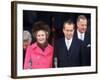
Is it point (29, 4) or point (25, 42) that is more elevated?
point (29, 4)

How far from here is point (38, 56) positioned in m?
1.78

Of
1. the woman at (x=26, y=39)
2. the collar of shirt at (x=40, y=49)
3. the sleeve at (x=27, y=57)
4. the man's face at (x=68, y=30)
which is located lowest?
the sleeve at (x=27, y=57)

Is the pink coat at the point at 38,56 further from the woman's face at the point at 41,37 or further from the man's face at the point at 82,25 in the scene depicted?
the man's face at the point at 82,25

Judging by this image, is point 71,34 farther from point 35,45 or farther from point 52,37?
point 35,45

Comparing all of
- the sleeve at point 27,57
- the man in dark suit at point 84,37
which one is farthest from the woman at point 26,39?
the man in dark suit at point 84,37

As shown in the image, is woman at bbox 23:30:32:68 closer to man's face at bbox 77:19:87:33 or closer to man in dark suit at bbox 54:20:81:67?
man in dark suit at bbox 54:20:81:67

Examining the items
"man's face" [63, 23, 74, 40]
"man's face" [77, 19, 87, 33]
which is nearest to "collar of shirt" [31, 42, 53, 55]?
"man's face" [63, 23, 74, 40]

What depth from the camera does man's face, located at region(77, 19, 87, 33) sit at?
1.93 m

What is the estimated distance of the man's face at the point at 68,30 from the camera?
1.87 metres

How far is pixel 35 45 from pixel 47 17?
0.22 metres

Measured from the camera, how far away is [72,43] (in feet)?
6.26

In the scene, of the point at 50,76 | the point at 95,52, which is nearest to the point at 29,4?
the point at 50,76

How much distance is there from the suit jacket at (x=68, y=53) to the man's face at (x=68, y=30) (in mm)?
43

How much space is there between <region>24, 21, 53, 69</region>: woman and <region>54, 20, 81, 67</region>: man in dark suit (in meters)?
0.06
